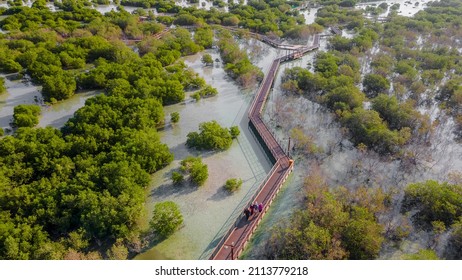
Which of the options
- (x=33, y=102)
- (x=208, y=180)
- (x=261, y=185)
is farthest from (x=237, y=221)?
(x=33, y=102)

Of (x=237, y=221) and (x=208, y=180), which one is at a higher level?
(x=237, y=221)

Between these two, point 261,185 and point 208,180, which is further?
point 208,180

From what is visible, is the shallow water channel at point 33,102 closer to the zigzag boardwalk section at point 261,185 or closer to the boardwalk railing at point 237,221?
the zigzag boardwalk section at point 261,185

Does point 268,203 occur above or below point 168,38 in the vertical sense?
below

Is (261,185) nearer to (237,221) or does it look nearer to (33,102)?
(237,221)

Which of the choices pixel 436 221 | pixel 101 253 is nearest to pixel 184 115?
pixel 101 253

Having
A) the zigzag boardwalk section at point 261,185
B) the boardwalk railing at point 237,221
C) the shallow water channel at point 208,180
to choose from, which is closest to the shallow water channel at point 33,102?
the shallow water channel at point 208,180

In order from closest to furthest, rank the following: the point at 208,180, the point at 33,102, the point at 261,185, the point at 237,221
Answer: the point at 237,221
the point at 261,185
the point at 208,180
the point at 33,102

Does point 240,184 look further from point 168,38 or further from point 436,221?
point 168,38
